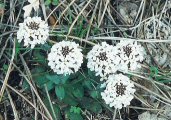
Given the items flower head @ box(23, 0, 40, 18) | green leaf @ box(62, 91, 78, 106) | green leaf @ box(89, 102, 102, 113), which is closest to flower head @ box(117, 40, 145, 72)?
green leaf @ box(89, 102, 102, 113)

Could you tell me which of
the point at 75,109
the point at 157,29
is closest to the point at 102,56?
the point at 75,109

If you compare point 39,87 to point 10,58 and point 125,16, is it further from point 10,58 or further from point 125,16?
point 125,16

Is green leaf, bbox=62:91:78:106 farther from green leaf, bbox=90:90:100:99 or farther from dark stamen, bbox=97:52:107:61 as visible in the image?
dark stamen, bbox=97:52:107:61

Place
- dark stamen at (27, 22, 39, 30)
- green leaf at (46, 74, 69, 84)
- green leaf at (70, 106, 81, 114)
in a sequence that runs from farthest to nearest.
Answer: green leaf at (70, 106, 81, 114) → green leaf at (46, 74, 69, 84) → dark stamen at (27, 22, 39, 30)

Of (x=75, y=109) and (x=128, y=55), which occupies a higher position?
(x=128, y=55)

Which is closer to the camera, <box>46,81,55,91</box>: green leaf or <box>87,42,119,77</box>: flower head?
<box>87,42,119,77</box>: flower head

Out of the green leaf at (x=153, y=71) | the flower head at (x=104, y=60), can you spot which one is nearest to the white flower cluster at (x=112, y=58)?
the flower head at (x=104, y=60)

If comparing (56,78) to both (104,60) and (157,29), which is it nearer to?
(104,60)
